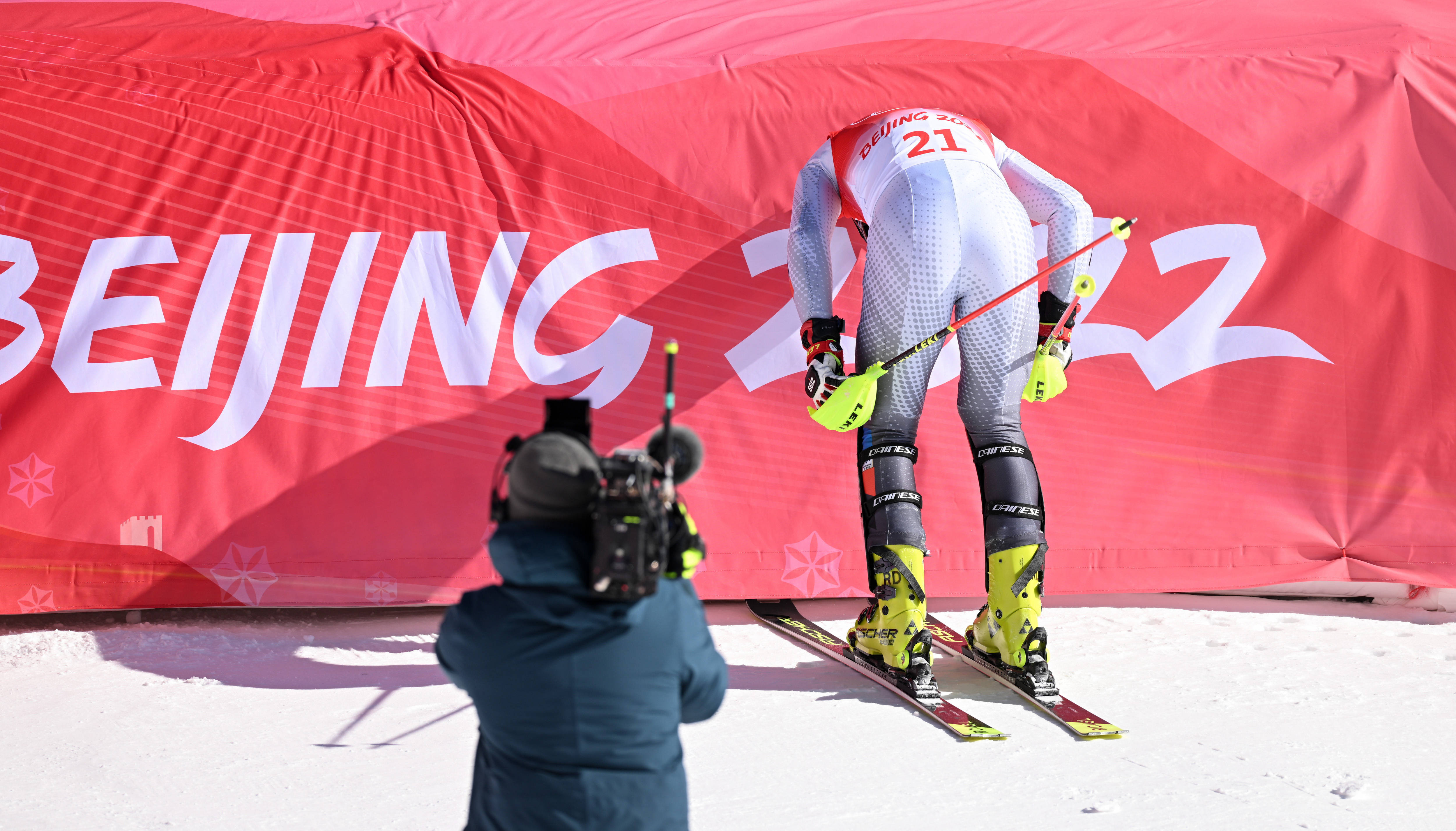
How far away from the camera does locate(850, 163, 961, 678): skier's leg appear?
105 inches

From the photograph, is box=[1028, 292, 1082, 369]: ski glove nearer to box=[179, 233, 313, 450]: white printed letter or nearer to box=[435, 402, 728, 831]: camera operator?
box=[435, 402, 728, 831]: camera operator

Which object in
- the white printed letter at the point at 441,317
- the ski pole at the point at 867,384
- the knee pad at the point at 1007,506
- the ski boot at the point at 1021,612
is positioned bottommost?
the ski boot at the point at 1021,612

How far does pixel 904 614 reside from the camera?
8.76 feet

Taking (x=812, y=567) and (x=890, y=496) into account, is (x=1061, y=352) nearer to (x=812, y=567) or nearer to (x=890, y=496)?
(x=890, y=496)

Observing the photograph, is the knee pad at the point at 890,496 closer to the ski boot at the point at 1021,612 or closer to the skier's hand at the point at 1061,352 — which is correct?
the ski boot at the point at 1021,612

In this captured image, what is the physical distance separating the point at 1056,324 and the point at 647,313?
50.0 inches

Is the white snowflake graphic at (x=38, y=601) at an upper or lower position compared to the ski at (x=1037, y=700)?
upper

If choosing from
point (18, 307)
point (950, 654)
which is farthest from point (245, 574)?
point (950, 654)

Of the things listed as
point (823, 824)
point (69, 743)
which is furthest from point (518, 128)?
point (823, 824)

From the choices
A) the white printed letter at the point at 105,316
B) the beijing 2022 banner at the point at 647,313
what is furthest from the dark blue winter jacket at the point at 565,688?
the white printed letter at the point at 105,316

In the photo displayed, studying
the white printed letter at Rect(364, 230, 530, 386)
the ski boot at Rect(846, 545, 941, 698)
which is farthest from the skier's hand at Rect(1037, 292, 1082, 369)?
the white printed letter at Rect(364, 230, 530, 386)

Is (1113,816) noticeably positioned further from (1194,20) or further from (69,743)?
(1194,20)

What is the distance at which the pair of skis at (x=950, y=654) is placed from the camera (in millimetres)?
2418

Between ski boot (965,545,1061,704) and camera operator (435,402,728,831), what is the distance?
5.12 ft
